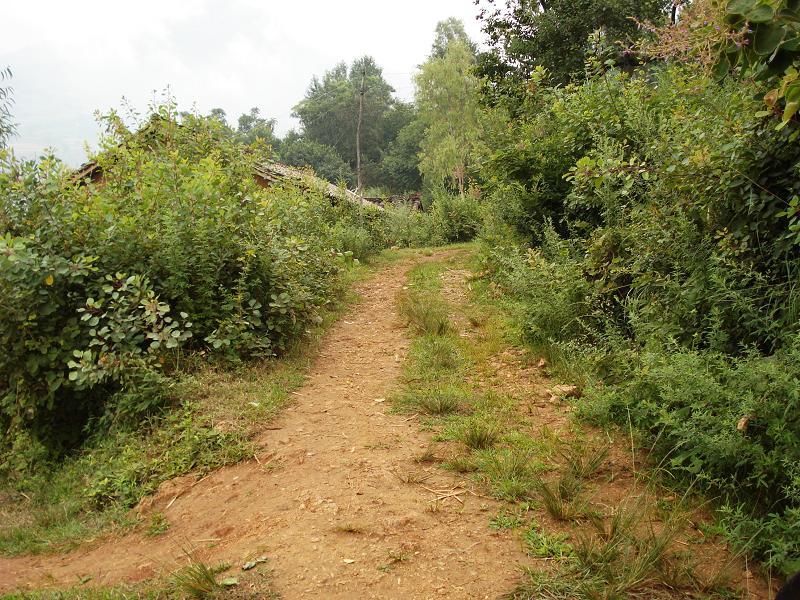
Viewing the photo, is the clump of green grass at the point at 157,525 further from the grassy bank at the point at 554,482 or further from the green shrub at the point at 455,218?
the green shrub at the point at 455,218

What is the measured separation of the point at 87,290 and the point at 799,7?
5698 mm

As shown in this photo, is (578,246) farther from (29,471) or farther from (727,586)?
(29,471)

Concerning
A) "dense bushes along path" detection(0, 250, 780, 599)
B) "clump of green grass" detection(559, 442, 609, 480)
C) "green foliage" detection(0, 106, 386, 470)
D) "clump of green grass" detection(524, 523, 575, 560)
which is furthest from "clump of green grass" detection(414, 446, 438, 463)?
"green foliage" detection(0, 106, 386, 470)

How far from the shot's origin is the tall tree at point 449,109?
125ft

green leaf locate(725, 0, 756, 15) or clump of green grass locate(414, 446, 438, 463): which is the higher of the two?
green leaf locate(725, 0, 756, 15)

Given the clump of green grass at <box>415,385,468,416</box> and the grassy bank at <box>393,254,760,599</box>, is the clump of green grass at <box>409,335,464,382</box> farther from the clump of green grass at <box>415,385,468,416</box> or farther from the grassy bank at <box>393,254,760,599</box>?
the clump of green grass at <box>415,385,468,416</box>

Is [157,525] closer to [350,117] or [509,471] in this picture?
[509,471]

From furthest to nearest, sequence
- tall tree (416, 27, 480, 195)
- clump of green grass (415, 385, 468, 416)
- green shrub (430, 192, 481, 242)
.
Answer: tall tree (416, 27, 480, 195) < green shrub (430, 192, 481, 242) < clump of green grass (415, 385, 468, 416)

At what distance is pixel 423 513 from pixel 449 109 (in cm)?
3981

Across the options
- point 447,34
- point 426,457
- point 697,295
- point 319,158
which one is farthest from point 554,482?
point 319,158

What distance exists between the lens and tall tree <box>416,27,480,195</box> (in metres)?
38.2

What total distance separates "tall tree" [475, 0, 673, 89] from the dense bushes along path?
39.5 ft

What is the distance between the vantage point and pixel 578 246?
6891 millimetres

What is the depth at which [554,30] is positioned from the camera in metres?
15.8
